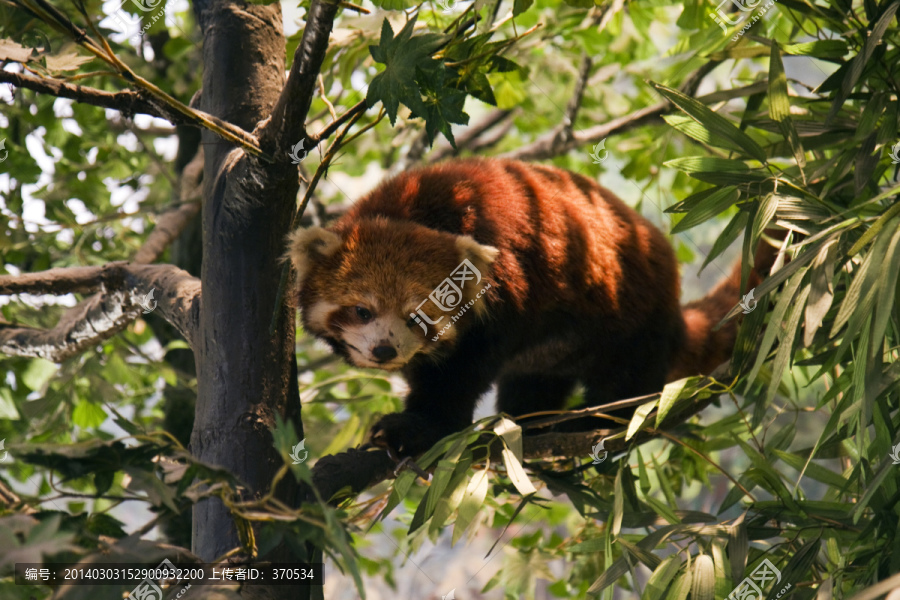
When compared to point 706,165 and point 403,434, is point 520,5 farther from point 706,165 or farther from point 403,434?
point 403,434

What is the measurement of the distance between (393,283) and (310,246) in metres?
0.26

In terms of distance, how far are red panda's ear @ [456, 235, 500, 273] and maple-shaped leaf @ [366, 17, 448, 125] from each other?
0.57 metres

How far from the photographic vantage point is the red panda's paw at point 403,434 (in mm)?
1886

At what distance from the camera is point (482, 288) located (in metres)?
2.03

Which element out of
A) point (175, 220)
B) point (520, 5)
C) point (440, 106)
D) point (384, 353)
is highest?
point (520, 5)

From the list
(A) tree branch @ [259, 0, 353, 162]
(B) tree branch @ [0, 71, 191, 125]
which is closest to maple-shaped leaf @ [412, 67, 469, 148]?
(A) tree branch @ [259, 0, 353, 162]

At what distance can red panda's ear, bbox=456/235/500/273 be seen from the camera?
6.32 feet

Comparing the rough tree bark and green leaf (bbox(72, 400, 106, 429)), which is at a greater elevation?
the rough tree bark

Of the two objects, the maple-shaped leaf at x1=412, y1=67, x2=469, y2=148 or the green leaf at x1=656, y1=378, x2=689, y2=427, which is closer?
the maple-shaped leaf at x1=412, y1=67, x2=469, y2=148

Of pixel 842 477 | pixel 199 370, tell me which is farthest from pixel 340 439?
pixel 842 477
